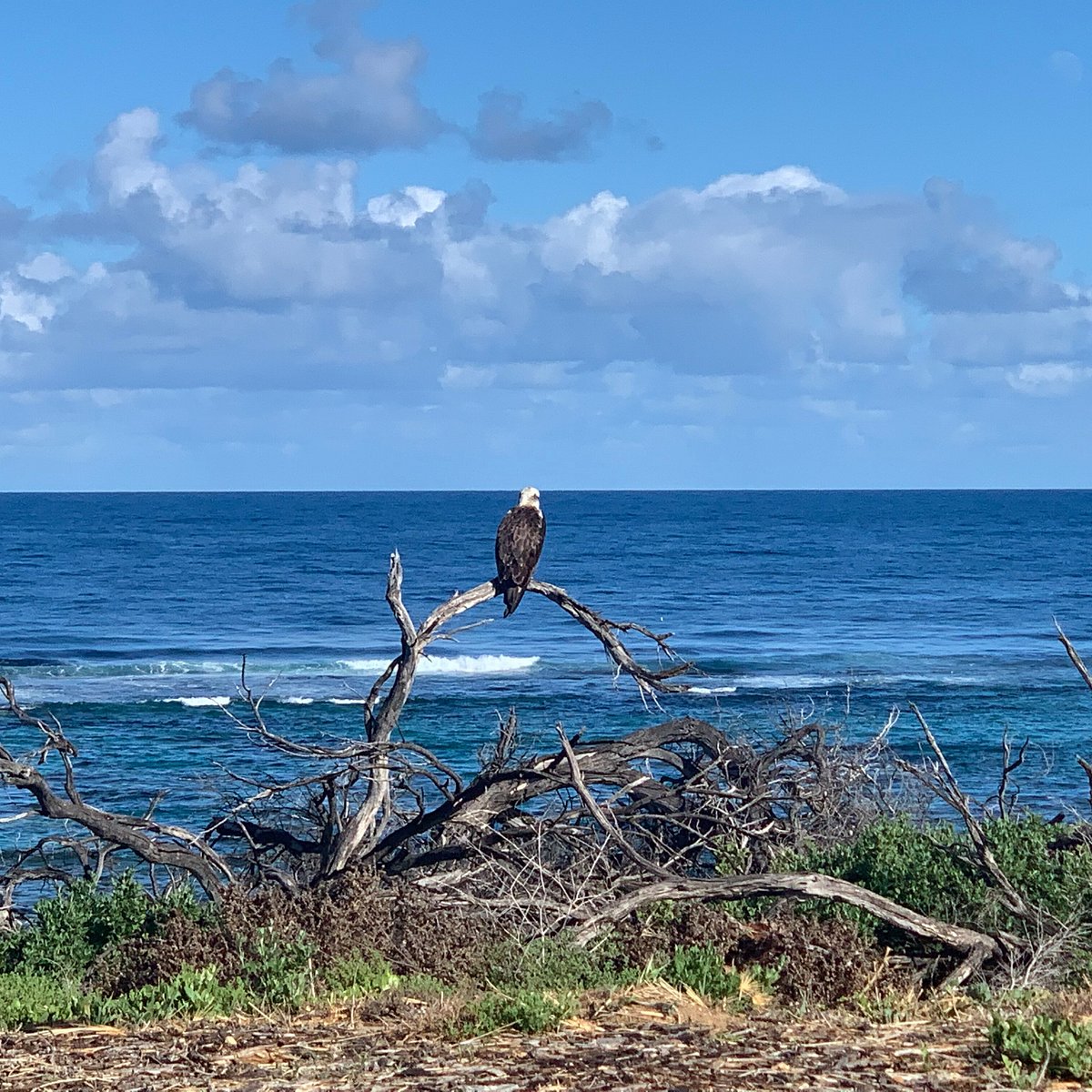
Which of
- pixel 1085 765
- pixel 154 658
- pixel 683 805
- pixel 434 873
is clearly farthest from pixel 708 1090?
pixel 154 658

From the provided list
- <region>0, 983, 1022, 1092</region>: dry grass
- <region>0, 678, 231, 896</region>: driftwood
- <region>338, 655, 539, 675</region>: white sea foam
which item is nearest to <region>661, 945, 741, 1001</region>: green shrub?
<region>0, 983, 1022, 1092</region>: dry grass

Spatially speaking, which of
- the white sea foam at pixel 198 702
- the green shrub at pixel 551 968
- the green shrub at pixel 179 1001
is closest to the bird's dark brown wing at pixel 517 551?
the green shrub at pixel 551 968

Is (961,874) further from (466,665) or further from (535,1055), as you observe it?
(466,665)

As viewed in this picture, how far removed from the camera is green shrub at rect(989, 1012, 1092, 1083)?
4969mm

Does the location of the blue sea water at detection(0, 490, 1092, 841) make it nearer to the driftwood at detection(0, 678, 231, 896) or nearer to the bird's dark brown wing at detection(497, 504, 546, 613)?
the bird's dark brown wing at detection(497, 504, 546, 613)

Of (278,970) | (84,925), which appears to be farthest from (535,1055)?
(84,925)

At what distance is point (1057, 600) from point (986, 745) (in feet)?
108

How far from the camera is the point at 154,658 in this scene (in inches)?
1425

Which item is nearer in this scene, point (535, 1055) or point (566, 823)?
point (535, 1055)

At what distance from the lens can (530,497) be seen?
11516 millimetres

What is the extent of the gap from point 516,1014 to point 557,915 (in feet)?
3.83

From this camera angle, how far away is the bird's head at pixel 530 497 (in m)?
11.2

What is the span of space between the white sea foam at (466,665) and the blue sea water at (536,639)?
0.13 m

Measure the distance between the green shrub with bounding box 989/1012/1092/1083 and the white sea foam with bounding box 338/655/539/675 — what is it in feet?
87.0
